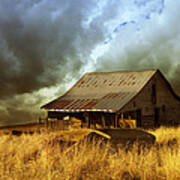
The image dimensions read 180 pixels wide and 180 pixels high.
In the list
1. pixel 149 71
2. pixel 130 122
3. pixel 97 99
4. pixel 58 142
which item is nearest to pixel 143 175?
pixel 58 142

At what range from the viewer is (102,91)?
23328 mm

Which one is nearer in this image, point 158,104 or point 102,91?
point 102,91

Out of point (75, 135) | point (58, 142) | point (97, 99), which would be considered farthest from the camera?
point (97, 99)

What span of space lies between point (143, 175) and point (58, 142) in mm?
3495

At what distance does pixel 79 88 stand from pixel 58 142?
16356mm

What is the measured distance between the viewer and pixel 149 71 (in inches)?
947

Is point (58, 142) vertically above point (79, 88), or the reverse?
point (79, 88)

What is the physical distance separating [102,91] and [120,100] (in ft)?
10.9

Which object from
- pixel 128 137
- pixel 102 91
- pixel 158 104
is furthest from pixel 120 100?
pixel 128 137

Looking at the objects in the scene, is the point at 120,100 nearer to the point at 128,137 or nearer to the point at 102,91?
the point at 102,91

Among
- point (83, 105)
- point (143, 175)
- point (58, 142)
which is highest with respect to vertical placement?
point (83, 105)

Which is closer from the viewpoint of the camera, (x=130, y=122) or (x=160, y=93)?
(x=130, y=122)

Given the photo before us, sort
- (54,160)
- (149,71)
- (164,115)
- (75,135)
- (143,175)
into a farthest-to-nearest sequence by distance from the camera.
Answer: (164,115), (149,71), (75,135), (54,160), (143,175)

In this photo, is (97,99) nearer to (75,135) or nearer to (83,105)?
(83,105)
